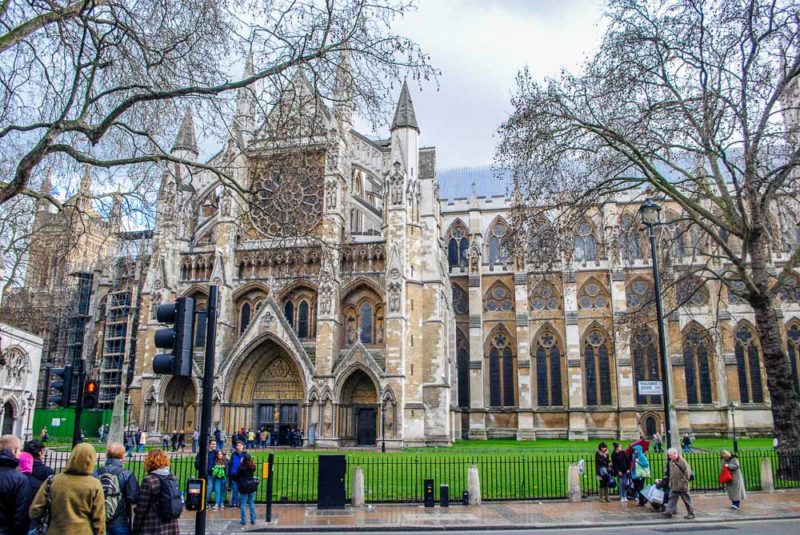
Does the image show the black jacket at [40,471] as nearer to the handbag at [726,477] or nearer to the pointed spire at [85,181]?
the pointed spire at [85,181]

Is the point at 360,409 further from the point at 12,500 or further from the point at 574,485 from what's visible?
the point at 12,500

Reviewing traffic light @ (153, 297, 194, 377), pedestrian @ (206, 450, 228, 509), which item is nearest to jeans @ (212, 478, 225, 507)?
pedestrian @ (206, 450, 228, 509)

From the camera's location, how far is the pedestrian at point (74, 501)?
498 centimetres

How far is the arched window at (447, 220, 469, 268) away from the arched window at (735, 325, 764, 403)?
18.4 metres

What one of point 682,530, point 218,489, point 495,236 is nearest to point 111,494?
point 218,489

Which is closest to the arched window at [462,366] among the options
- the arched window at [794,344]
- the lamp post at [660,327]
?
the arched window at [794,344]

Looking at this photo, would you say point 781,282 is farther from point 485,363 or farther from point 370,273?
point 485,363

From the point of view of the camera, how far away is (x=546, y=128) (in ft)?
57.2

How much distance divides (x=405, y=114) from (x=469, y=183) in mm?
19388

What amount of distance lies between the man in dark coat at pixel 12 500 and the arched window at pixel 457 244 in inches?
1617

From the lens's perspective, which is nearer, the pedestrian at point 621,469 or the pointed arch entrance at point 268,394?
the pedestrian at point 621,469

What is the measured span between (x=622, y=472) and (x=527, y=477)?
314 centimetres

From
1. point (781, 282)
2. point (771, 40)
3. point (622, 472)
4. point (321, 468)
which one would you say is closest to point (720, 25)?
point (771, 40)

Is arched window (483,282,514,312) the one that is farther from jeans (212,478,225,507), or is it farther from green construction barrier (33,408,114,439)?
jeans (212,478,225,507)
